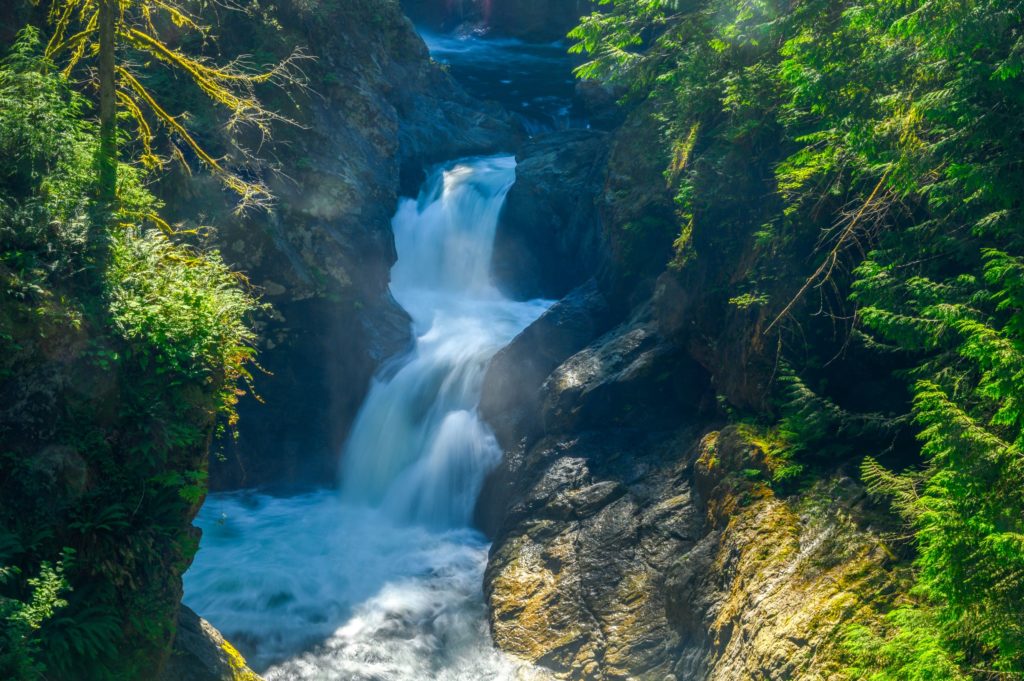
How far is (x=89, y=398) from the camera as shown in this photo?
24.0 ft

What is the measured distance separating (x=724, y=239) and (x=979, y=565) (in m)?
7.40

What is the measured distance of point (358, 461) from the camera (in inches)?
638

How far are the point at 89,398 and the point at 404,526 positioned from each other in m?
8.37

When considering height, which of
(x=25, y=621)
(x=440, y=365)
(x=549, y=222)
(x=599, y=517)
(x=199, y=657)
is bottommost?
(x=199, y=657)

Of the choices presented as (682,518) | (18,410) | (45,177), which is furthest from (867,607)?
(45,177)

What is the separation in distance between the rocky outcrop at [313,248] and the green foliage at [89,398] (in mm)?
6843

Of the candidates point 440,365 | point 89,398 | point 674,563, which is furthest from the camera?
point 440,365

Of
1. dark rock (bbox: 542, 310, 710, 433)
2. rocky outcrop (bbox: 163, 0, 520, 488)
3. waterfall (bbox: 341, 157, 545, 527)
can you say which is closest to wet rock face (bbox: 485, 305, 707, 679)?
dark rock (bbox: 542, 310, 710, 433)

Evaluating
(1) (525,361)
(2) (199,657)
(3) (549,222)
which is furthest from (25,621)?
(3) (549,222)

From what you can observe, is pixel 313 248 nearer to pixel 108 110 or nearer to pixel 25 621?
pixel 108 110

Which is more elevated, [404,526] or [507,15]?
[507,15]

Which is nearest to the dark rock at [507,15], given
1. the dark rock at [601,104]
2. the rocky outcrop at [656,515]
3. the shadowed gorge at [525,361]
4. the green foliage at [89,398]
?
the dark rock at [601,104]

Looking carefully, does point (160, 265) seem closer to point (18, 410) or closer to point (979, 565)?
point (18, 410)

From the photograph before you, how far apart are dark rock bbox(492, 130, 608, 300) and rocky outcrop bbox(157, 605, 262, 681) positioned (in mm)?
Answer: 13054
